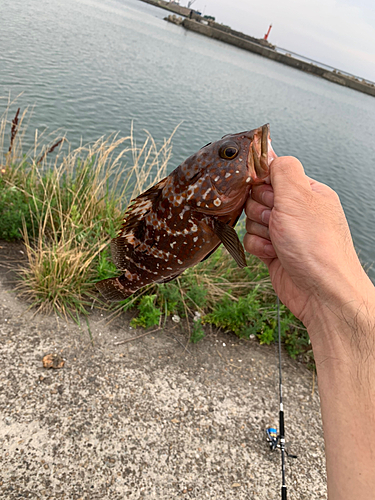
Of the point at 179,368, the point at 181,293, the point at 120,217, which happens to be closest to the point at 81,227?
the point at 120,217

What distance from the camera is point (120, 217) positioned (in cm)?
595

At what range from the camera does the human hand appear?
83.2 inches

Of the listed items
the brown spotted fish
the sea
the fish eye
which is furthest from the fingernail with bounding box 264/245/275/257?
the sea

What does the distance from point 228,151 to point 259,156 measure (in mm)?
215

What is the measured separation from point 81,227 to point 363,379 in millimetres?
4732

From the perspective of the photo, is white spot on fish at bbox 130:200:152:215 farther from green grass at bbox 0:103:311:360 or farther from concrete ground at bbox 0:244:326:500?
concrete ground at bbox 0:244:326:500

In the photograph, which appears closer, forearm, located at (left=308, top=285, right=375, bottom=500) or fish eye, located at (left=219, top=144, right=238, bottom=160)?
forearm, located at (left=308, top=285, right=375, bottom=500)

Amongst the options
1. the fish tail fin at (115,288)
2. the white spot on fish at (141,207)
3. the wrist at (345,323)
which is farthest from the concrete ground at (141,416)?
the white spot on fish at (141,207)

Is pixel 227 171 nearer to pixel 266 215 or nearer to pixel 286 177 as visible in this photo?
pixel 286 177

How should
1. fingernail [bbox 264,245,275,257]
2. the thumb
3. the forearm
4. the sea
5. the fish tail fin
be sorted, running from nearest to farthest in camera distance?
the forearm, the thumb, the fish tail fin, fingernail [bbox 264,245,275,257], the sea

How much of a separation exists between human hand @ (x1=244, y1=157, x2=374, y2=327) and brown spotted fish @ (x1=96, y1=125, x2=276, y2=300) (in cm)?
20

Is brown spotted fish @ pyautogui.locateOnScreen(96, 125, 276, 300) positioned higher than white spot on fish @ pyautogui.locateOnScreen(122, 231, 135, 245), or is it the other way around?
brown spotted fish @ pyautogui.locateOnScreen(96, 125, 276, 300)

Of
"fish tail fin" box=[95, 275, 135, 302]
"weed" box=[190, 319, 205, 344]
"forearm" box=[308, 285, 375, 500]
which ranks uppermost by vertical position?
"forearm" box=[308, 285, 375, 500]

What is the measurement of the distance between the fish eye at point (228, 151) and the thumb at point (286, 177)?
1.07ft
